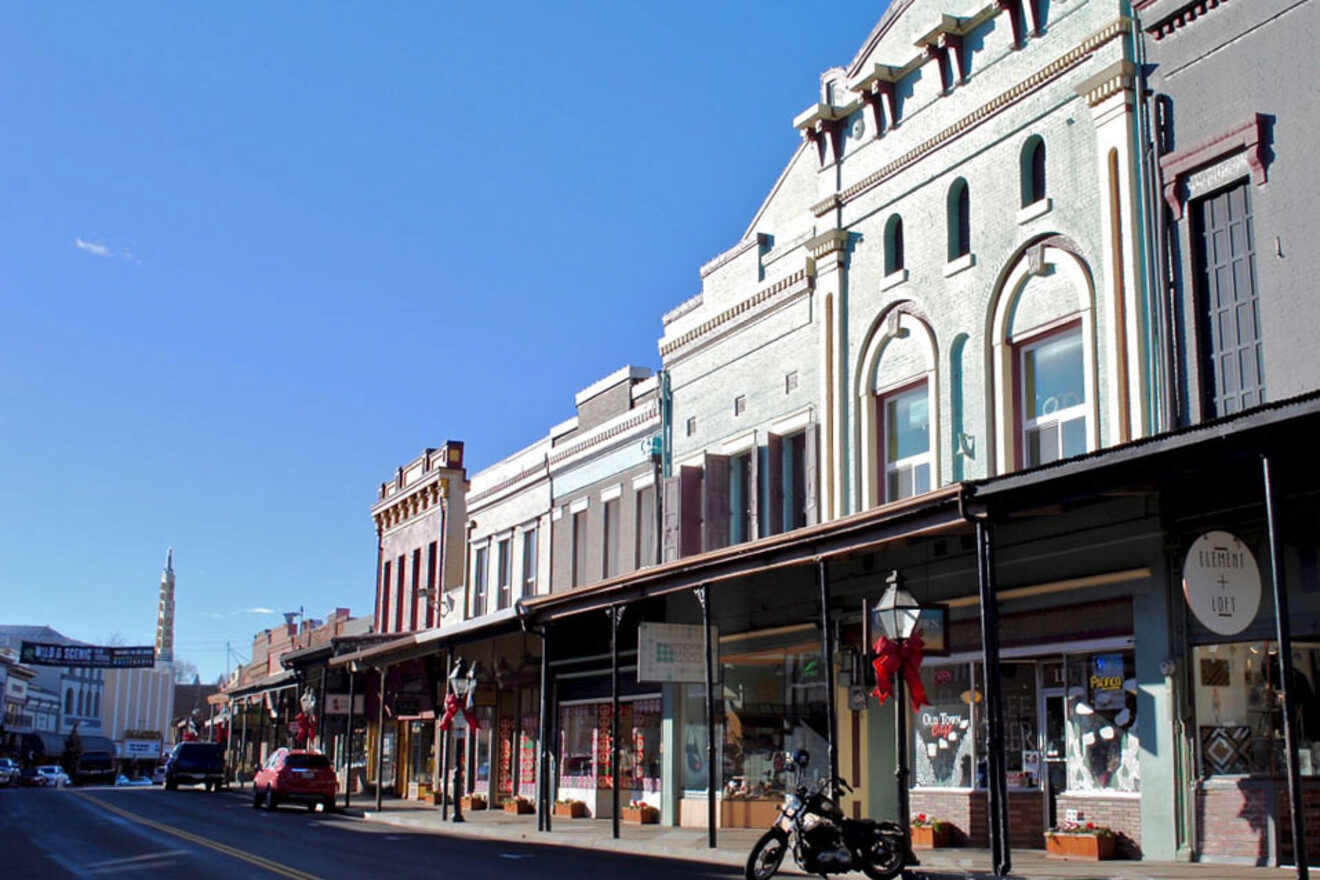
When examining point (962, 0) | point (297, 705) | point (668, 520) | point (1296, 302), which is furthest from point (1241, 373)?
point (297, 705)

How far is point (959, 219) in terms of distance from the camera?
21.2 m

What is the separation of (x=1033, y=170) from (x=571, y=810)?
17.5 m

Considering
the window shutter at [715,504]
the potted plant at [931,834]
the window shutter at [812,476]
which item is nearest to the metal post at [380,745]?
the window shutter at [715,504]

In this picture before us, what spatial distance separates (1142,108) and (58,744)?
10664cm

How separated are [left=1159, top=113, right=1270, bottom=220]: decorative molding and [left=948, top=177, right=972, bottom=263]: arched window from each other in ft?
13.3

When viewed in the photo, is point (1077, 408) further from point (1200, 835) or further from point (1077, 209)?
point (1200, 835)

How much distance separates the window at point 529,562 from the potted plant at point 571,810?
563 centimetres

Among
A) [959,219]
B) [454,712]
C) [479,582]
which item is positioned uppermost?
[959,219]

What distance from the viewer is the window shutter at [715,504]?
2583 cm

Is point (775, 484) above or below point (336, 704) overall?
above

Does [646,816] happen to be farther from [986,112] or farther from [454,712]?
[986,112]

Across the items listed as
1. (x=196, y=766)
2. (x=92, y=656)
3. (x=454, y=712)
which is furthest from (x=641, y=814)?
(x=92, y=656)

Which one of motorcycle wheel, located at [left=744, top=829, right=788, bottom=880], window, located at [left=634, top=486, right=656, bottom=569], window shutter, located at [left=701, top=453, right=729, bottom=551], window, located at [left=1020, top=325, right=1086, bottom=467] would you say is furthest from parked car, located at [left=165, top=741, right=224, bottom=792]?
motorcycle wheel, located at [left=744, top=829, right=788, bottom=880]

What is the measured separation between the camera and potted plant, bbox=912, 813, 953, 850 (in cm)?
1981
